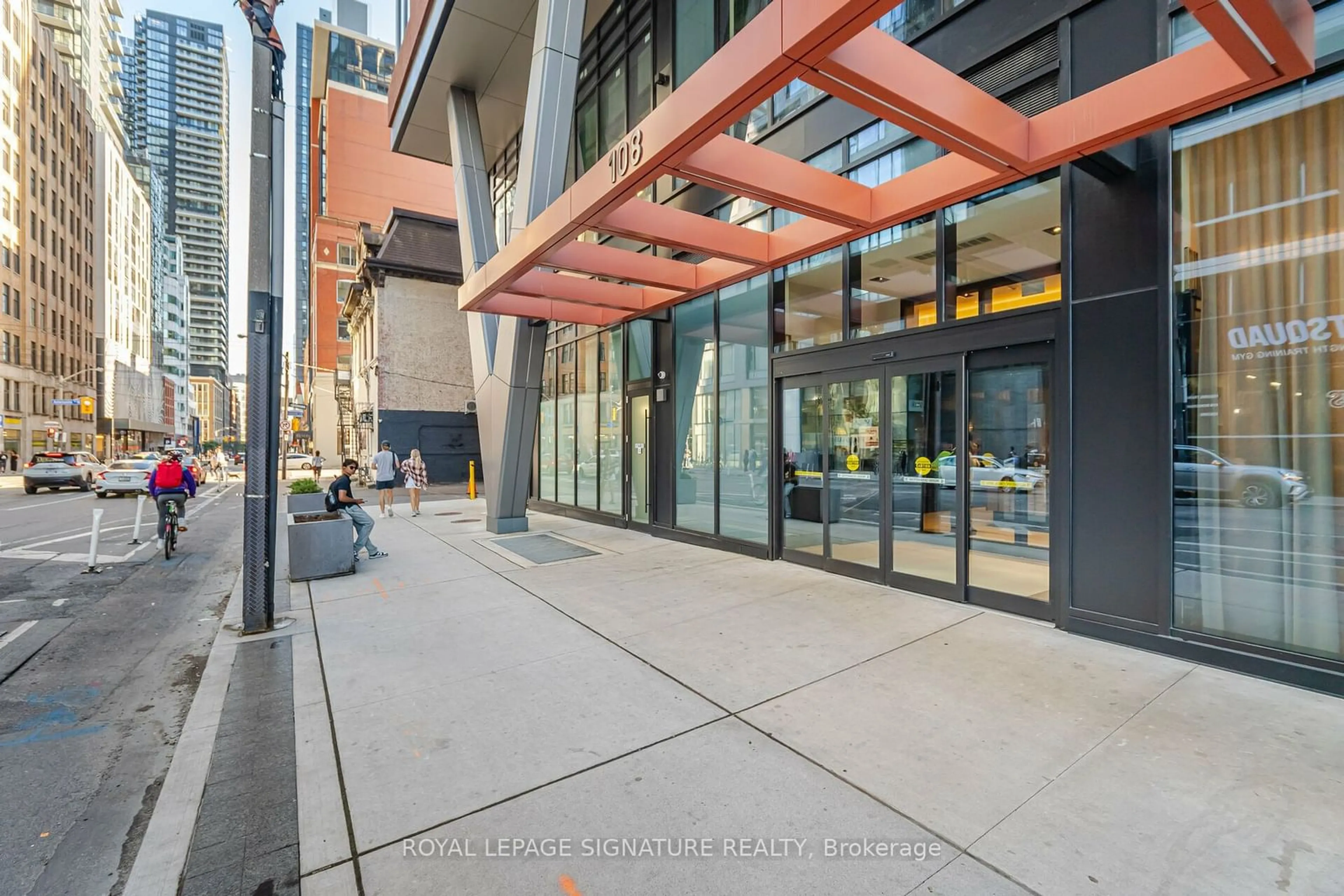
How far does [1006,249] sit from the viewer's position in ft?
20.0

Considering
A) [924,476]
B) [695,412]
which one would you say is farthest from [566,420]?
[924,476]

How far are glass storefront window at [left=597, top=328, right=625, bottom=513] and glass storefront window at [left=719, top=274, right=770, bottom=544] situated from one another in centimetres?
344

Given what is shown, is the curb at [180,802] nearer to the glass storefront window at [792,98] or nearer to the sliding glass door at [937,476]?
the sliding glass door at [937,476]

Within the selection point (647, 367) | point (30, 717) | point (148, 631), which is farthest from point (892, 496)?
point (148, 631)

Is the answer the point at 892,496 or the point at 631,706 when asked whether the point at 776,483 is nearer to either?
the point at 892,496

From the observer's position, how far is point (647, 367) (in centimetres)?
1181

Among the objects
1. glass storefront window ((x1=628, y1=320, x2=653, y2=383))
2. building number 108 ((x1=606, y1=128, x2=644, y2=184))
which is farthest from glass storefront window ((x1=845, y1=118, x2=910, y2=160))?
glass storefront window ((x1=628, y1=320, x2=653, y2=383))

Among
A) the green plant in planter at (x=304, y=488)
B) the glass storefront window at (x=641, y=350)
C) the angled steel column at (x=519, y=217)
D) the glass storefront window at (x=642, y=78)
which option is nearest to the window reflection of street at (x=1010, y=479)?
the glass storefront window at (x=641, y=350)

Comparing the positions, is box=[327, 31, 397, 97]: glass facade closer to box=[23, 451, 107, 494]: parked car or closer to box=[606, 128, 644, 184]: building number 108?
box=[23, 451, 107, 494]: parked car

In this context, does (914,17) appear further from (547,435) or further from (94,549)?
(94,549)

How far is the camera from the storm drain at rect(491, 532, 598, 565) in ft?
30.9

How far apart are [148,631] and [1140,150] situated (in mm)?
10946

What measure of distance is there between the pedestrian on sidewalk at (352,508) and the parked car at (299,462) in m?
36.6

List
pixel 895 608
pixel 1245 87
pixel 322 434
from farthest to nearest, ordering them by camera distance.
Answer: pixel 322 434 → pixel 895 608 → pixel 1245 87
